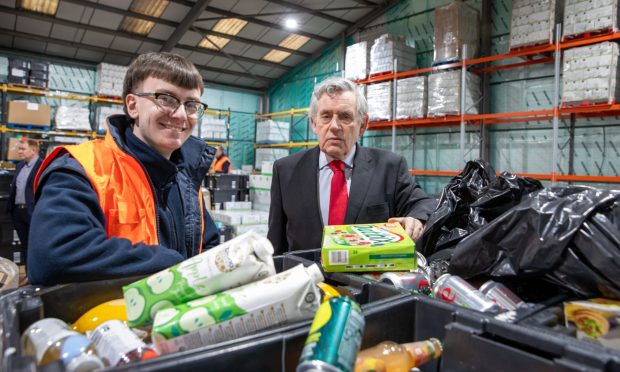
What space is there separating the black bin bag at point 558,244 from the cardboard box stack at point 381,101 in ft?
26.1

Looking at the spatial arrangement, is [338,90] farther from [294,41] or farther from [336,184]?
[294,41]

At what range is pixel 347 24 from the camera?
11.7 metres

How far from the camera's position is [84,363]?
2.40ft

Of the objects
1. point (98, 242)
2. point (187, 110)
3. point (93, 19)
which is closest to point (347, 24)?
point (93, 19)

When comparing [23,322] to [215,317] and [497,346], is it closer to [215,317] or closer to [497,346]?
[215,317]

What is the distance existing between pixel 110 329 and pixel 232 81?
14.2m

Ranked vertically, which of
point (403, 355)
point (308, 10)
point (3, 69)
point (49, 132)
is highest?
point (308, 10)

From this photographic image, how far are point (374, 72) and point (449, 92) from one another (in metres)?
1.97

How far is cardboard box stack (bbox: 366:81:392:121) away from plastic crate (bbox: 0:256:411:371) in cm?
810

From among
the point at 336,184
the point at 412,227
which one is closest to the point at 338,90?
the point at 336,184

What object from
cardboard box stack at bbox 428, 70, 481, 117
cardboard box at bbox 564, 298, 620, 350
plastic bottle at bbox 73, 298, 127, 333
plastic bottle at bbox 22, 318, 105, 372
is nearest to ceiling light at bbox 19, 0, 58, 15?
cardboard box stack at bbox 428, 70, 481, 117

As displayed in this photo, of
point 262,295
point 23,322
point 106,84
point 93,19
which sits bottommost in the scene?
point 23,322

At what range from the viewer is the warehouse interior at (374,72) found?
6.73m

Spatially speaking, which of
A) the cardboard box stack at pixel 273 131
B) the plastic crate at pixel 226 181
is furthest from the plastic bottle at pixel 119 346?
the cardboard box stack at pixel 273 131
